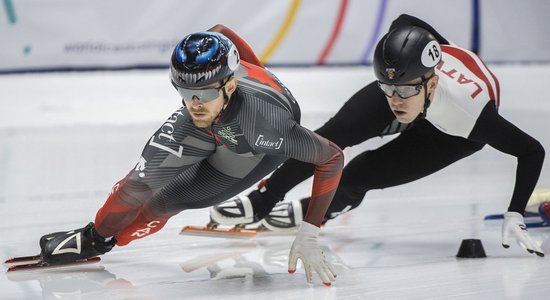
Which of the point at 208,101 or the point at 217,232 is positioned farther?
the point at 217,232

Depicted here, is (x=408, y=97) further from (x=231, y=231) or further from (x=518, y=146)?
(x=231, y=231)

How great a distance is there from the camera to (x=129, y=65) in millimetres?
9336

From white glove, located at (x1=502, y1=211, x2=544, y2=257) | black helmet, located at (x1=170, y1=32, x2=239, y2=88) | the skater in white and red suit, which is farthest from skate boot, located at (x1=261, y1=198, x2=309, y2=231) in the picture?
black helmet, located at (x1=170, y1=32, x2=239, y2=88)

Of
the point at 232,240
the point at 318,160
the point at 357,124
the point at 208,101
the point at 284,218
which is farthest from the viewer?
the point at 284,218

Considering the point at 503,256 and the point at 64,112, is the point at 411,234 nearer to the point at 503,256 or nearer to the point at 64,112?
the point at 503,256

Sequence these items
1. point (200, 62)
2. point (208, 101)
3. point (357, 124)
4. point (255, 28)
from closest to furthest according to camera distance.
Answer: point (200, 62)
point (208, 101)
point (357, 124)
point (255, 28)

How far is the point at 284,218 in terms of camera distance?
4.46m

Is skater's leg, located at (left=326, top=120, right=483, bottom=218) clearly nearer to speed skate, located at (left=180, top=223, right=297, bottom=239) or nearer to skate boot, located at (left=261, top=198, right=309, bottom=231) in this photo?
skate boot, located at (left=261, top=198, right=309, bottom=231)

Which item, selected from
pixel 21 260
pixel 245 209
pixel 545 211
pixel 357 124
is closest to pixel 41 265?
pixel 21 260

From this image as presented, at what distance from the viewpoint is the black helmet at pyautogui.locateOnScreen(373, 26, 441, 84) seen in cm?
372

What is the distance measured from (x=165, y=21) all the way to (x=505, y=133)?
589 centimetres

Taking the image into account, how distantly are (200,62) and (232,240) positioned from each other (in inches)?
50.6

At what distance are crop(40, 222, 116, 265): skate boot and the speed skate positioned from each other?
61 centimetres

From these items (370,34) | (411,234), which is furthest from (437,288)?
(370,34)
